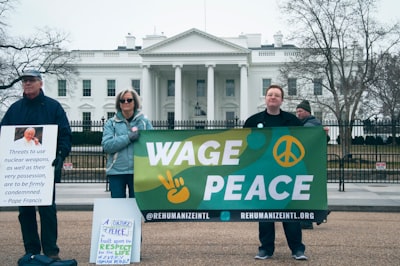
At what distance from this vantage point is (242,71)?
213ft

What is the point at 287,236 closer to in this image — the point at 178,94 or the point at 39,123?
the point at 39,123

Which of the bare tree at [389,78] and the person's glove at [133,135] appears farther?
the bare tree at [389,78]

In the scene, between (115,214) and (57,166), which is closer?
(57,166)

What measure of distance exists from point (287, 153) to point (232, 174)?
0.65m

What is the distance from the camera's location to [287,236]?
564cm

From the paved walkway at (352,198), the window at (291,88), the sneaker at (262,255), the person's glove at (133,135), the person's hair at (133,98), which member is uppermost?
the window at (291,88)

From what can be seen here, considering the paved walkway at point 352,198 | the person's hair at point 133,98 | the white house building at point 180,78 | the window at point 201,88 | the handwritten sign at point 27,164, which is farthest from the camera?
the window at point 201,88

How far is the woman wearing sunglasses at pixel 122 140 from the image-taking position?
5.60 meters

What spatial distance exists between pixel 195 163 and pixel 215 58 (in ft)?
197

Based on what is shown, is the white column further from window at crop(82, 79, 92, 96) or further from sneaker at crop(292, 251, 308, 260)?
sneaker at crop(292, 251, 308, 260)

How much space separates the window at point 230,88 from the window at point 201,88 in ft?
10.0

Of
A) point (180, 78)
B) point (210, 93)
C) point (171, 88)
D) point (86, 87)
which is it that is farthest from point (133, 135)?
point (86, 87)

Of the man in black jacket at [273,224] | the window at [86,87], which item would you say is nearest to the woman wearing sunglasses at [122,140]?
the man in black jacket at [273,224]

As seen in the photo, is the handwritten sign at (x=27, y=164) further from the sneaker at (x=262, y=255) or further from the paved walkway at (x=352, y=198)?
the paved walkway at (x=352, y=198)
